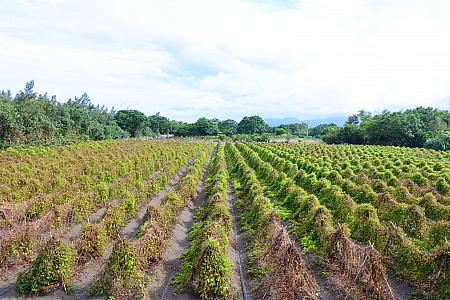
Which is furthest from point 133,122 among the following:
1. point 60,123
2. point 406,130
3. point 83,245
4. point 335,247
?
point 335,247

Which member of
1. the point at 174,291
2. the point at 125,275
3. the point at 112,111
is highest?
the point at 112,111

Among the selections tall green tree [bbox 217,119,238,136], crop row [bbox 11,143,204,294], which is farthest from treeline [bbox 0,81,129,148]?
tall green tree [bbox 217,119,238,136]

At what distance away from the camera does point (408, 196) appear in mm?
16094

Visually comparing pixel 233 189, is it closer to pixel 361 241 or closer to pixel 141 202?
pixel 141 202

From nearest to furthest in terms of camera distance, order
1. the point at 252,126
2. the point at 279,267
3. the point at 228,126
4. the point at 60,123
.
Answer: the point at 279,267, the point at 60,123, the point at 252,126, the point at 228,126

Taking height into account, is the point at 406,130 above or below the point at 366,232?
above

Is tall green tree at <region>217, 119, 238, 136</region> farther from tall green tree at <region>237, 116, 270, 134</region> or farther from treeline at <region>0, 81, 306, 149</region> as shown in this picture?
treeline at <region>0, 81, 306, 149</region>

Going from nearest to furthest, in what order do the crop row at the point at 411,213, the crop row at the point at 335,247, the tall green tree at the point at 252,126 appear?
the crop row at the point at 335,247 → the crop row at the point at 411,213 → the tall green tree at the point at 252,126

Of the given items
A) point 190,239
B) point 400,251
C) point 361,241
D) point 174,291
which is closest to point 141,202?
point 190,239

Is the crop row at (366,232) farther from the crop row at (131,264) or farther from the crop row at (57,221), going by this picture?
the crop row at (57,221)

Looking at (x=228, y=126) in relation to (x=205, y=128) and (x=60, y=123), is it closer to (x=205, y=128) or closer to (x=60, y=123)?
(x=205, y=128)

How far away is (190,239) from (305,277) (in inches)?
226

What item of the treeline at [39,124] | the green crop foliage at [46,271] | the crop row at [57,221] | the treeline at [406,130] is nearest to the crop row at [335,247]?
the crop row at [57,221]

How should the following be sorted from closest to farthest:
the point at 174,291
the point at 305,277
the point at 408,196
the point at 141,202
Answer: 1. the point at 305,277
2. the point at 174,291
3. the point at 408,196
4. the point at 141,202
